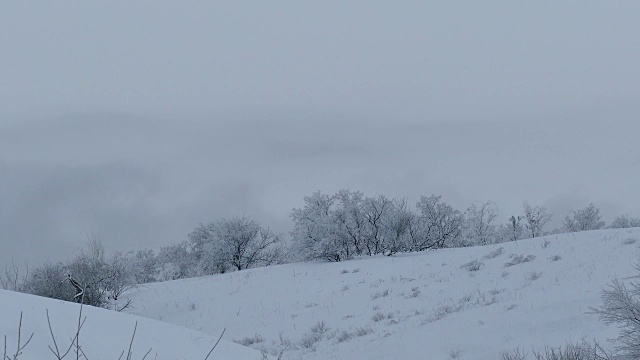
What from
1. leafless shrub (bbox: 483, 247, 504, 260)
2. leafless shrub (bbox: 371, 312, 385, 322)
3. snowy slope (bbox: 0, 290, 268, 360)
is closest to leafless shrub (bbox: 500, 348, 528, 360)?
snowy slope (bbox: 0, 290, 268, 360)

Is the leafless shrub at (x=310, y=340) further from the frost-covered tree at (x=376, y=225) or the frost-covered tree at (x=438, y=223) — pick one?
the frost-covered tree at (x=438, y=223)

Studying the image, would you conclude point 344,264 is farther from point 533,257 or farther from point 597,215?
point 597,215

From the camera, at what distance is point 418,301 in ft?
46.2

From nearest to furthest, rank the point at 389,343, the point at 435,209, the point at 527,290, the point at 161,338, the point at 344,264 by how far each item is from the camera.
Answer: the point at 161,338, the point at 389,343, the point at 527,290, the point at 344,264, the point at 435,209

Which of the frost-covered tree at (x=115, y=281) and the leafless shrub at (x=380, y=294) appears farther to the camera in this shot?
the frost-covered tree at (x=115, y=281)

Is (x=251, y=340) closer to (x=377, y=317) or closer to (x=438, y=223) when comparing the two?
(x=377, y=317)

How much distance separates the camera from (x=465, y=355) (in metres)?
8.37

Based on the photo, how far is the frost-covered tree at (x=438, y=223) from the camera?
31761 millimetres

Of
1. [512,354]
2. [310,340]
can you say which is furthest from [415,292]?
[512,354]

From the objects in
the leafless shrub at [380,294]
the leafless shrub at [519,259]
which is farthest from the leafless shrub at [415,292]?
the leafless shrub at [519,259]

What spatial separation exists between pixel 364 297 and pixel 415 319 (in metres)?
3.67

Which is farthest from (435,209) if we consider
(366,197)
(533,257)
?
(533,257)

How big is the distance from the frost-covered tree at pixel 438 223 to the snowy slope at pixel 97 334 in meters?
24.4

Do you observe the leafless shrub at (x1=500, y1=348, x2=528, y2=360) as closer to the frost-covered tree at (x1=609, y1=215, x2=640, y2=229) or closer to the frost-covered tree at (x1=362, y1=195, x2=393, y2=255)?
the frost-covered tree at (x1=362, y1=195, x2=393, y2=255)
